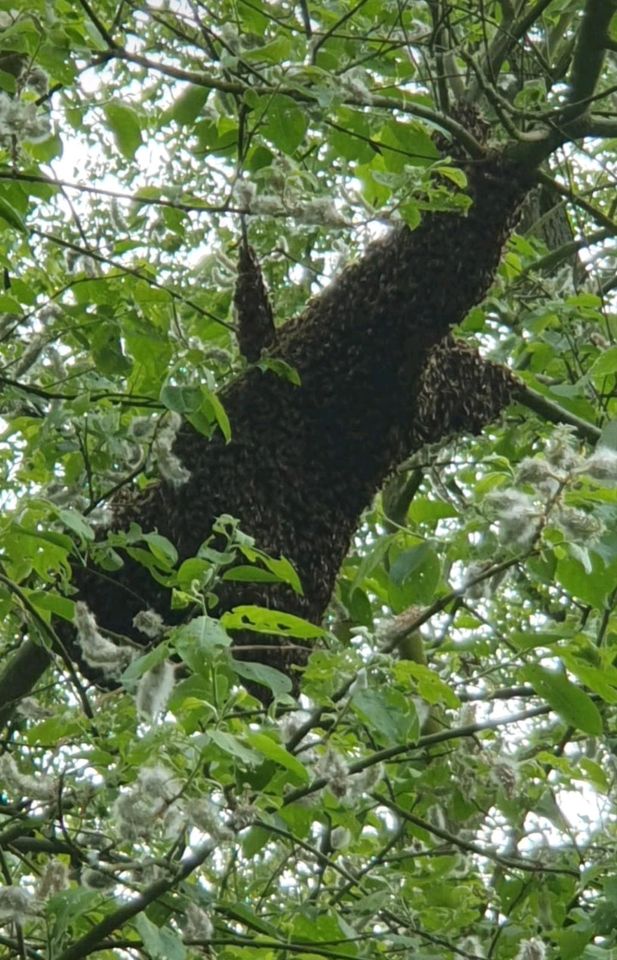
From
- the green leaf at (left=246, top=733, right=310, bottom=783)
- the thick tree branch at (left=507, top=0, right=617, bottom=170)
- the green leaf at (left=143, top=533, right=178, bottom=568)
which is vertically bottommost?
the green leaf at (left=246, top=733, right=310, bottom=783)

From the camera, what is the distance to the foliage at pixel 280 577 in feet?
6.03

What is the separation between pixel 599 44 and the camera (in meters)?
2.88

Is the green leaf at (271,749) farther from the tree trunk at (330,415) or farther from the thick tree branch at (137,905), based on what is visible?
the tree trunk at (330,415)

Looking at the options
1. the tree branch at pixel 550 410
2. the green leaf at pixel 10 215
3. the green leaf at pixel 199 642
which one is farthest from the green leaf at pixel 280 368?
the green leaf at pixel 199 642

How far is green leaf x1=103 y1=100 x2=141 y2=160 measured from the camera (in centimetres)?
245

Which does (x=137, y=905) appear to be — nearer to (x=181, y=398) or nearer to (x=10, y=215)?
(x=181, y=398)

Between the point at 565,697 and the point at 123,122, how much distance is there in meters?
1.29

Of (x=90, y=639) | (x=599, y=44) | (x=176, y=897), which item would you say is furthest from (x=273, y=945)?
(x=599, y=44)

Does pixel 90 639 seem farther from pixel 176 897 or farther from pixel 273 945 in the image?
pixel 273 945

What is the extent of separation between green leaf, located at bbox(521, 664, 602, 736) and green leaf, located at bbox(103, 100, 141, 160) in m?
1.20

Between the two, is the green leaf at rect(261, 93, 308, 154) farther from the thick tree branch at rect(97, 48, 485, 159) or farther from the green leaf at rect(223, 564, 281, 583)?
the green leaf at rect(223, 564, 281, 583)

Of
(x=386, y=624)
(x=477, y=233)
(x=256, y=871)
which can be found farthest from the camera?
(x=256, y=871)

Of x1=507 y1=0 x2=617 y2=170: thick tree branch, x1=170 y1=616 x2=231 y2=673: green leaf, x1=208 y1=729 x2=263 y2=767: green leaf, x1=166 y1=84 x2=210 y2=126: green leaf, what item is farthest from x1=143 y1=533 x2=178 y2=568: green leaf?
x1=507 y1=0 x2=617 y2=170: thick tree branch

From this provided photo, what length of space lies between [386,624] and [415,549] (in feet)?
1.04
